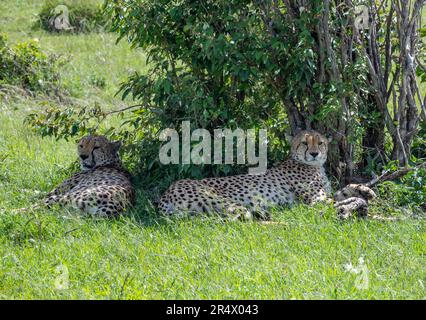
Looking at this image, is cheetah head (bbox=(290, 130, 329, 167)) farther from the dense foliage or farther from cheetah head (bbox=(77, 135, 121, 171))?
cheetah head (bbox=(77, 135, 121, 171))

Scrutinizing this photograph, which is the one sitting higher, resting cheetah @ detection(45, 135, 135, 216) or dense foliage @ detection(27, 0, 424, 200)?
dense foliage @ detection(27, 0, 424, 200)

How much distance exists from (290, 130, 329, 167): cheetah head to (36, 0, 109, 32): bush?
6.43 meters

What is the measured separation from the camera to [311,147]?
6.46 metres

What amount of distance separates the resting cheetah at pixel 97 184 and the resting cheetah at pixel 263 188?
35cm

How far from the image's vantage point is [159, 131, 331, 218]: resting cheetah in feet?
19.4

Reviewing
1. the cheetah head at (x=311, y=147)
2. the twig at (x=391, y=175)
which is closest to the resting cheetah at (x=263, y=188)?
the cheetah head at (x=311, y=147)

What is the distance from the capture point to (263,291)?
14.6 feet

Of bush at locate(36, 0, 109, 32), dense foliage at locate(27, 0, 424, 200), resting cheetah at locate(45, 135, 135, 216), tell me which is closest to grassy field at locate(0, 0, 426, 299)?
resting cheetah at locate(45, 135, 135, 216)

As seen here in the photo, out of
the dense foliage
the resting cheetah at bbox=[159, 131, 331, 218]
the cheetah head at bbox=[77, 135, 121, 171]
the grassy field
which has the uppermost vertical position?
the dense foliage

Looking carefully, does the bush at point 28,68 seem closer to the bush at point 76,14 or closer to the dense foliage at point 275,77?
the bush at point 76,14

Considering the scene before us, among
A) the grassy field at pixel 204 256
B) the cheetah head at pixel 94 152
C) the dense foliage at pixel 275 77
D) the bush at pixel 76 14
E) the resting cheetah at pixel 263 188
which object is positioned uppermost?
the bush at pixel 76 14

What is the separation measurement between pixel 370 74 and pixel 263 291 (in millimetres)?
2625

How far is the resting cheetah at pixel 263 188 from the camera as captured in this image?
19.4ft

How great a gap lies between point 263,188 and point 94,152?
141cm
